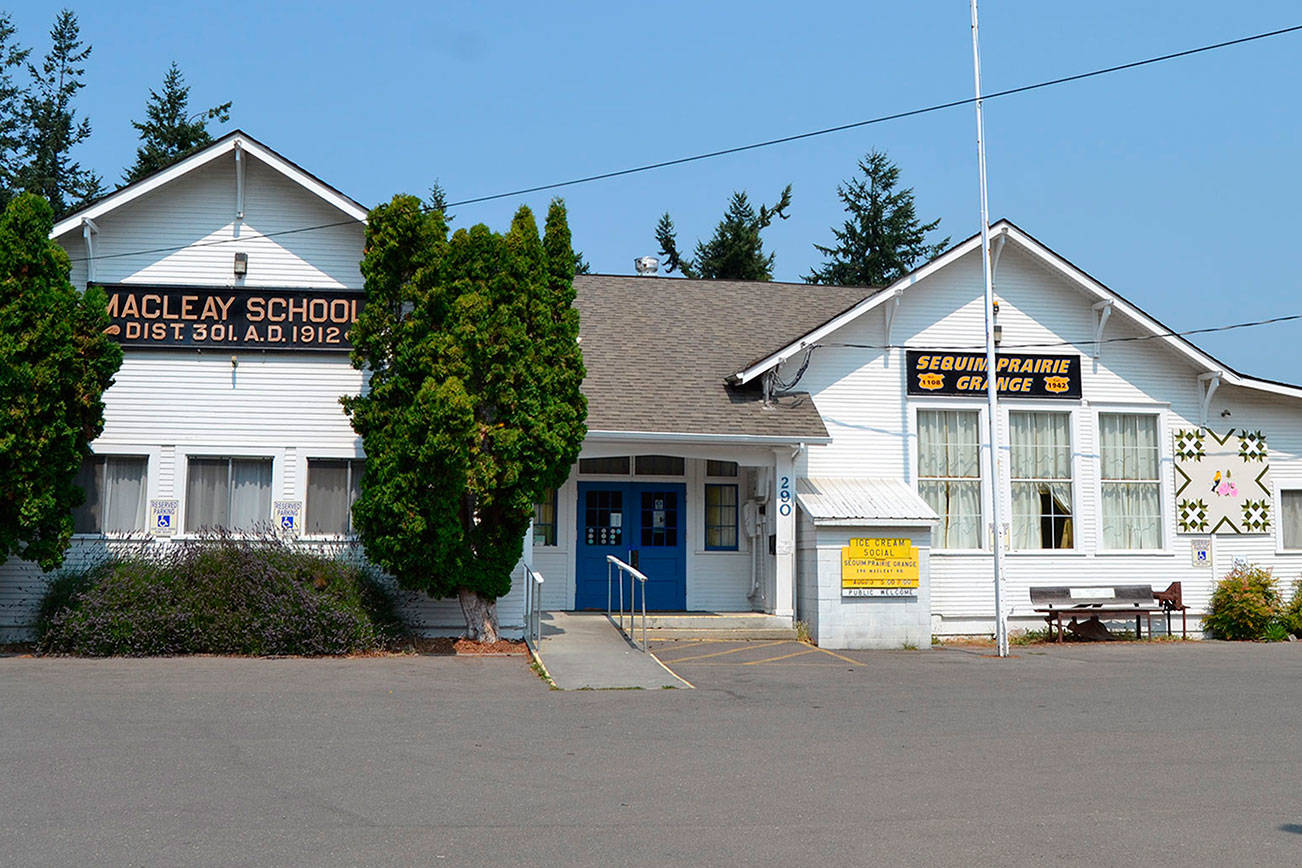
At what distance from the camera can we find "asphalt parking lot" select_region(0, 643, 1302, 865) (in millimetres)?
6492

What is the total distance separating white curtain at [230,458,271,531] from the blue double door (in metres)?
5.21

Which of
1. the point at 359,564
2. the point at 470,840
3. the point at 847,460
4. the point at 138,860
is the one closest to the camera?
the point at 138,860

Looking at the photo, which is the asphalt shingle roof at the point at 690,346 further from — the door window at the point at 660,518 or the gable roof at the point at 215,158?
the gable roof at the point at 215,158

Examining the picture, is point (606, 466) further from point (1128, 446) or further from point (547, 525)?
point (1128, 446)

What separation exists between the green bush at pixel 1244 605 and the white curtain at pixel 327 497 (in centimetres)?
1472

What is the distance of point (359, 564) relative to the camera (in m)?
16.7

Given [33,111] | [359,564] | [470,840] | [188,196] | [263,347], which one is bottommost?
[470,840]

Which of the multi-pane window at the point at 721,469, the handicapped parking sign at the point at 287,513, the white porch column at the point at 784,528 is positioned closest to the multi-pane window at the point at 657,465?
the multi-pane window at the point at 721,469

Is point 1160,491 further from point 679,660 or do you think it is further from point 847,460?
point 679,660

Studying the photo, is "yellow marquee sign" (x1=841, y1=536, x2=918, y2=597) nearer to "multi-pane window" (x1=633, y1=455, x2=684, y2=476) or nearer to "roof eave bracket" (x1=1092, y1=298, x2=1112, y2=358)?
"multi-pane window" (x1=633, y1=455, x2=684, y2=476)

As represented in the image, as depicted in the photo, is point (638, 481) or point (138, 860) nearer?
point (138, 860)

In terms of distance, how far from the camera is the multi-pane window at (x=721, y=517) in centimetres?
1977

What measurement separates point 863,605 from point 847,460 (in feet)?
9.56

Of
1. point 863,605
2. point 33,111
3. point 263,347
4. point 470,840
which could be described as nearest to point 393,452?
point 263,347
